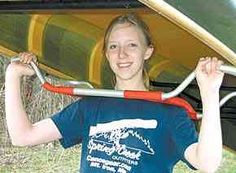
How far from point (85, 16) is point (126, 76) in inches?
20.3

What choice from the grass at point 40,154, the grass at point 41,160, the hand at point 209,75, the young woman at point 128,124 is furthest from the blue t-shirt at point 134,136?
the grass at point 41,160

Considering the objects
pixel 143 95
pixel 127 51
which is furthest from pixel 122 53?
pixel 143 95

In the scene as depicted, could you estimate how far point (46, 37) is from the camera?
193 cm

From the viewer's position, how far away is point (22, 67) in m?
1.46

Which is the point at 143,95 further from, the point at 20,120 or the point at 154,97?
the point at 20,120

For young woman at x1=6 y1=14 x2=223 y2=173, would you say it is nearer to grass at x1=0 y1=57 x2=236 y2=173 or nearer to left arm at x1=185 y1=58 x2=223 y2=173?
left arm at x1=185 y1=58 x2=223 y2=173

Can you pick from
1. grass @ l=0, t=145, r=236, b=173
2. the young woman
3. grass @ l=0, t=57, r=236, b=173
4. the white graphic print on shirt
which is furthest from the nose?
grass @ l=0, t=145, r=236, b=173

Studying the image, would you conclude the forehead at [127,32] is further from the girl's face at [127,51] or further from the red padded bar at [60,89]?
the red padded bar at [60,89]

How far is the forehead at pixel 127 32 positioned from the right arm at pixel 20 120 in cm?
21

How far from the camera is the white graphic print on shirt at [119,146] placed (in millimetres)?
1308

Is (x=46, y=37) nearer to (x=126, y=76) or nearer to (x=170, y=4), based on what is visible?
(x=126, y=76)

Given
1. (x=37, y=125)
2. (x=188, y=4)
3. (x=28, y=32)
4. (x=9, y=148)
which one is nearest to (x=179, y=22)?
(x=188, y=4)

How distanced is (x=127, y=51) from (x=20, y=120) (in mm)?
284

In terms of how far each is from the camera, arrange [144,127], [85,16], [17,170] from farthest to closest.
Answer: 1. [17,170]
2. [85,16]
3. [144,127]
